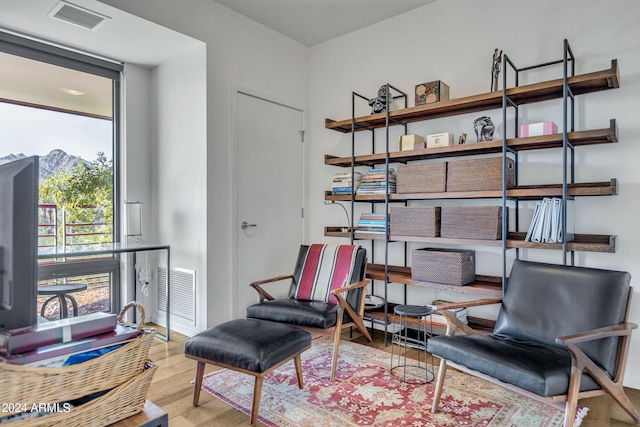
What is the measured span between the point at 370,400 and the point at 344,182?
1962mm

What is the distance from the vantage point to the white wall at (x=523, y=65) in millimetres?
2568

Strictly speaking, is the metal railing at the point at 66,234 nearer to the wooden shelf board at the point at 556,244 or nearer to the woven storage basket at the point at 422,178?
the wooden shelf board at the point at 556,244

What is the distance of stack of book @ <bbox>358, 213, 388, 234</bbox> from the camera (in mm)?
3359

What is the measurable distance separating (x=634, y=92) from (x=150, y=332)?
313 cm

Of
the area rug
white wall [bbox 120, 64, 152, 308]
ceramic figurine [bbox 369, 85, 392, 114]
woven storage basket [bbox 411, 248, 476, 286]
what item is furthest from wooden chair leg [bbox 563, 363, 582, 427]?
white wall [bbox 120, 64, 152, 308]

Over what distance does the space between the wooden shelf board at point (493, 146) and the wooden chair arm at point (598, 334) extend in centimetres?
114

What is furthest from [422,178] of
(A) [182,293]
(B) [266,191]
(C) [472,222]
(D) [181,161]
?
(A) [182,293]

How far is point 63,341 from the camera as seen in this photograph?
89cm

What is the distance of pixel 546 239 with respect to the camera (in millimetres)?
2537

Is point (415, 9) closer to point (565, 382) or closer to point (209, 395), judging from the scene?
point (565, 382)

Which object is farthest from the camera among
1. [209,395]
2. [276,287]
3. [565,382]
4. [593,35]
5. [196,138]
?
[276,287]

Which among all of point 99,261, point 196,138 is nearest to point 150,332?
point 196,138

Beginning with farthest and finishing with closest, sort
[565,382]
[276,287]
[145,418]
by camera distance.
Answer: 1. [276,287]
2. [565,382]
3. [145,418]

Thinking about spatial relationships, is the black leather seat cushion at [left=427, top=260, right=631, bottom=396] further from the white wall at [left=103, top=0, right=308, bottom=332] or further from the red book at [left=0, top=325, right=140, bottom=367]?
the white wall at [left=103, top=0, right=308, bottom=332]
